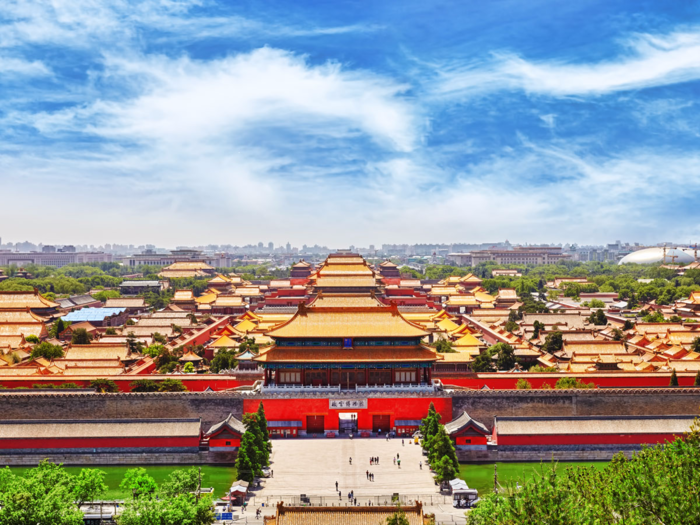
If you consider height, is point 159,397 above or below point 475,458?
above

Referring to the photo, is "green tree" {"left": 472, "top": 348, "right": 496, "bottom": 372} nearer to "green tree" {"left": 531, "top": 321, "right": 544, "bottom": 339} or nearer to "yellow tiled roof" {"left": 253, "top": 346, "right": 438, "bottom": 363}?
"yellow tiled roof" {"left": 253, "top": 346, "right": 438, "bottom": 363}

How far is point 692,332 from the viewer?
179ft

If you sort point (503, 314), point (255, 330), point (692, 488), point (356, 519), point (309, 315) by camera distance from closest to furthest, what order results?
point (692, 488) → point (356, 519) → point (309, 315) → point (255, 330) → point (503, 314)

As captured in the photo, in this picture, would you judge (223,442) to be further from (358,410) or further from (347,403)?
(358,410)

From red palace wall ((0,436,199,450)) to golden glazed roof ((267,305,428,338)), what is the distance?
26.0 feet

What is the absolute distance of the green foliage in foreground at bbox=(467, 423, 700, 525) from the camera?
1630 cm

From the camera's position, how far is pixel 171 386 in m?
37.6

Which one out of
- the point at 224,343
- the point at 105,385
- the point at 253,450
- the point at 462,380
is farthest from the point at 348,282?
the point at 253,450

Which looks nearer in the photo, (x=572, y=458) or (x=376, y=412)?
(x=572, y=458)

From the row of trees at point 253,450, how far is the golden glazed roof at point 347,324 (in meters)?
6.91

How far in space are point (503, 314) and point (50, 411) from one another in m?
55.7

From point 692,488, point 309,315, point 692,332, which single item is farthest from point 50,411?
point 692,332

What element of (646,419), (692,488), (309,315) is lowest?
(646,419)

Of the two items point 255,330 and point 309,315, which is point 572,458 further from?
point 255,330
